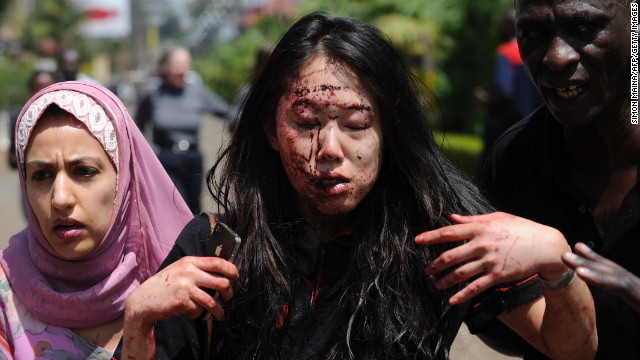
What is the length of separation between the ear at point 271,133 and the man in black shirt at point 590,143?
0.75 m

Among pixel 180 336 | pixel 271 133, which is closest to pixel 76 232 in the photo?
pixel 180 336

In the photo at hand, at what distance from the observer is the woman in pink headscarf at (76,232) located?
2.64 m

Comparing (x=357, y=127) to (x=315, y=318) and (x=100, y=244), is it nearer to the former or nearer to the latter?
(x=315, y=318)

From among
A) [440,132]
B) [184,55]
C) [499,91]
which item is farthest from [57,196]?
[184,55]

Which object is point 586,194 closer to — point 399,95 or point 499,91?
point 399,95

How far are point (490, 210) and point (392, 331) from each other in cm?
44

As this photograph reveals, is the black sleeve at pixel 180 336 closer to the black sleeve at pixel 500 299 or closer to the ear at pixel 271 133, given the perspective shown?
the ear at pixel 271 133

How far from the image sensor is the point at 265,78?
245 cm

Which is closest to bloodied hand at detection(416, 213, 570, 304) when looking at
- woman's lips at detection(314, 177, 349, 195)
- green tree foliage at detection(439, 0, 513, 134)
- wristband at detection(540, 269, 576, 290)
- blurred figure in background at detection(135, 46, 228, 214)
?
wristband at detection(540, 269, 576, 290)

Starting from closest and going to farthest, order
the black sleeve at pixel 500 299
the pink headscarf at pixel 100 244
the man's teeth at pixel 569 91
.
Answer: the black sleeve at pixel 500 299 < the man's teeth at pixel 569 91 < the pink headscarf at pixel 100 244

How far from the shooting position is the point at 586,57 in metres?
2.42

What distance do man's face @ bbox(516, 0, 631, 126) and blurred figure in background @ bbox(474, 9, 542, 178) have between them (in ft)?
12.8

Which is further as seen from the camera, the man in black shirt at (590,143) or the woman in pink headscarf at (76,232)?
the woman in pink headscarf at (76,232)

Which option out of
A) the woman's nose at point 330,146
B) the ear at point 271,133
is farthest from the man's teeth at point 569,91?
the ear at point 271,133
